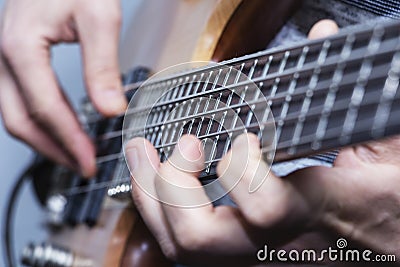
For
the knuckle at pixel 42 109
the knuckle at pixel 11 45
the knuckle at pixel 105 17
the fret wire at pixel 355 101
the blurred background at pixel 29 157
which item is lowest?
the blurred background at pixel 29 157

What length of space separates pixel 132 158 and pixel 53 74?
0.19 m

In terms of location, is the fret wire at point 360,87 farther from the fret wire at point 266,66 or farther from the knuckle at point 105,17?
the knuckle at point 105,17

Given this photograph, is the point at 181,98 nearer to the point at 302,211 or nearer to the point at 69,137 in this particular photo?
the point at 302,211

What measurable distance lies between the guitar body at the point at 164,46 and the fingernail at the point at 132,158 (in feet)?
0.30

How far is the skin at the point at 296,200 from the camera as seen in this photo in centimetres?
36

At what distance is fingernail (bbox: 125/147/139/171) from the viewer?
1.38 feet

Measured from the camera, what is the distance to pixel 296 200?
36cm

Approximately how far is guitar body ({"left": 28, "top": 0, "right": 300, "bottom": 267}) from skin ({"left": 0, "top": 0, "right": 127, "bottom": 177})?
5 centimetres

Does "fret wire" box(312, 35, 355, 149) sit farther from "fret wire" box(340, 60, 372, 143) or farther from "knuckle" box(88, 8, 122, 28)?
"knuckle" box(88, 8, 122, 28)

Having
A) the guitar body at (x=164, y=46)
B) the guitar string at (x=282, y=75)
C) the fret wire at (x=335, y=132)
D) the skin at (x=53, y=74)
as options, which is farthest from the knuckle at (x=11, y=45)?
the fret wire at (x=335, y=132)

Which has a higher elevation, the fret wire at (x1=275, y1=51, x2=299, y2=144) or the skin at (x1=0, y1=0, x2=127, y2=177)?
the fret wire at (x1=275, y1=51, x2=299, y2=144)

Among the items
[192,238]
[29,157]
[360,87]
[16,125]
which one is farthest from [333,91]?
[29,157]

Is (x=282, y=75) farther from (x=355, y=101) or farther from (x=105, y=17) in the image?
(x=105, y=17)

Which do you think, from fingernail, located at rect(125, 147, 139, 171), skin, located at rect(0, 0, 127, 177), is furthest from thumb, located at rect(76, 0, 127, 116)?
fingernail, located at rect(125, 147, 139, 171)
